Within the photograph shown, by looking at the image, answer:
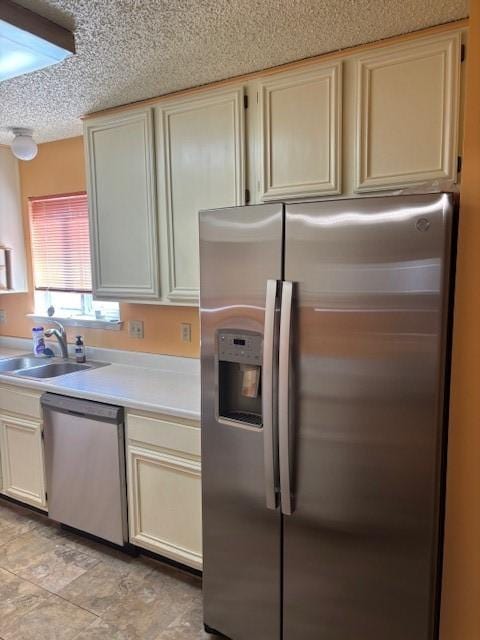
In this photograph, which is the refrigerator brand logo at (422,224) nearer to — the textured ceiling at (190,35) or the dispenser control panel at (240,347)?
the dispenser control panel at (240,347)

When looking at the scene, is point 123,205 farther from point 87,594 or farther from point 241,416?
point 87,594

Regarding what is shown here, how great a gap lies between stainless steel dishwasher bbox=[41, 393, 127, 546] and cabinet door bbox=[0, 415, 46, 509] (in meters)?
0.11

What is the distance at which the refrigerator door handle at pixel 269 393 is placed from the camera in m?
1.54

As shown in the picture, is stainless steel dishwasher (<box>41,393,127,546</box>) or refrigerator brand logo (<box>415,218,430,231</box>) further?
stainless steel dishwasher (<box>41,393,127,546</box>)

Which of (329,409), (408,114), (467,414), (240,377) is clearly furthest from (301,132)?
(467,414)

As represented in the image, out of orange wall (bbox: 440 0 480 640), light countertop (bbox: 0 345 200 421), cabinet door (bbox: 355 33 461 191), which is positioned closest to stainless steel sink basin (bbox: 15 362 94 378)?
light countertop (bbox: 0 345 200 421)

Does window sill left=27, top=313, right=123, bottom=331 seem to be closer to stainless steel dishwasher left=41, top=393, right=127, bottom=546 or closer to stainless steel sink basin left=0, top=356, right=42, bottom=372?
stainless steel sink basin left=0, top=356, right=42, bottom=372

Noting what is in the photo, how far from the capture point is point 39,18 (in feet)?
5.30

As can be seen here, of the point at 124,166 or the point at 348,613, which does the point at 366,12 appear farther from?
the point at 348,613

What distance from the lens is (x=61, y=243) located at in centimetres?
329

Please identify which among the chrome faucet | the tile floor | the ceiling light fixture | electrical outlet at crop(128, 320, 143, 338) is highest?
the ceiling light fixture

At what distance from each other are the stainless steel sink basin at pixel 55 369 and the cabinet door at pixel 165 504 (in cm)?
97

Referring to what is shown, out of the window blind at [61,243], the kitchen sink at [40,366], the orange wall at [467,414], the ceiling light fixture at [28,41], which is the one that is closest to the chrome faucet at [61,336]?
the kitchen sink at [40,366]

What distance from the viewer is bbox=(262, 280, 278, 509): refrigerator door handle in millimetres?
Result: 1545
